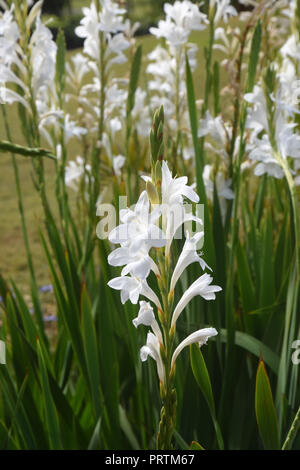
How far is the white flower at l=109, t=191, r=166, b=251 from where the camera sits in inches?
17.1

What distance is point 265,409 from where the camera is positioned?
631mm

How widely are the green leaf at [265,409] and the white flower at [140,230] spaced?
0.77ft

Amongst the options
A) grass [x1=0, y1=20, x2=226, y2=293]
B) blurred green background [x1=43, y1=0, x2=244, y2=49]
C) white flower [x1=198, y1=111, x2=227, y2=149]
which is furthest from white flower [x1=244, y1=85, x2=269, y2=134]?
blurred green background [x1=43, y1=0, x2=244, y2=49]

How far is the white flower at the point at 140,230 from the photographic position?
43 cm

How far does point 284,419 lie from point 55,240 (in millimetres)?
482

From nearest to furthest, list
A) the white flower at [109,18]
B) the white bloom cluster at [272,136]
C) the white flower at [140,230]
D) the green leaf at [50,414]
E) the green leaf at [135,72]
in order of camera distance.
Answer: the white flower at [140,230] → the green leaf at [50,414] → the white bloom cluster at [272,136] → the green leaf at [135,72] → the white flower at [109,18]

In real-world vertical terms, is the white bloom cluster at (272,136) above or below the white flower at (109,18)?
below

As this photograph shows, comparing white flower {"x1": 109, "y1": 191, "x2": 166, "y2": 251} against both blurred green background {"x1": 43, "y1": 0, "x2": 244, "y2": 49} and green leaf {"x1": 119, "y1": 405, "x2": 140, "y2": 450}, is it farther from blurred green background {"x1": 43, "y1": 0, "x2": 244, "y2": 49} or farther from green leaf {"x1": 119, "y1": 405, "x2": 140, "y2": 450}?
blurred green background {"x1": 43, "y1": 0, "x2": 244, "y2": 49}

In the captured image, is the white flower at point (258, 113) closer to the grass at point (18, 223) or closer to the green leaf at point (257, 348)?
the green leaf at point (257, 348)

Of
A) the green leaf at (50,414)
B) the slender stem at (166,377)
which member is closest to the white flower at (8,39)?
the green leaf at (50,414)

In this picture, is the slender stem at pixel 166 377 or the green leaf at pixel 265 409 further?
the green leaf at pixel 265 409

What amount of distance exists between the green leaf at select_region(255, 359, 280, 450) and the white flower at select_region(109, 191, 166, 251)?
0.77ft

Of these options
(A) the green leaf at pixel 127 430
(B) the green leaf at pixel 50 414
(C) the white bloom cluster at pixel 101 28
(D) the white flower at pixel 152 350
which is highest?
(C) the white bloom cluster at pixel 101 28

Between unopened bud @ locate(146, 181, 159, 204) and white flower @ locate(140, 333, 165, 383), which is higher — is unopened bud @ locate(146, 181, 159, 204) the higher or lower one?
the higher one
